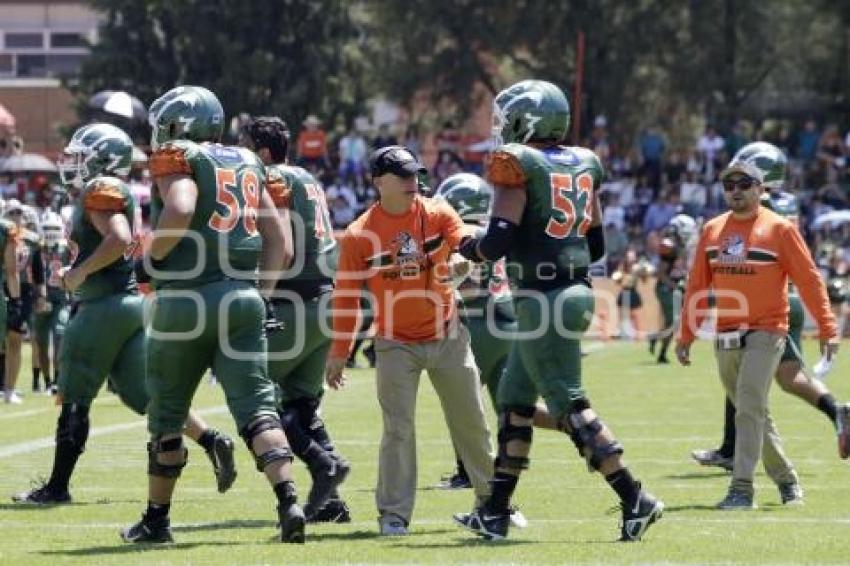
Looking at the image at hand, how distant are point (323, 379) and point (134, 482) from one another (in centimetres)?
193

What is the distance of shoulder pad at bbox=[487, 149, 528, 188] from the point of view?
9.02m

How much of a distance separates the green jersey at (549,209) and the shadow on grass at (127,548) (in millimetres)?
1814

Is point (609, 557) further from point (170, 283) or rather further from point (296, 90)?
point (296, 90)

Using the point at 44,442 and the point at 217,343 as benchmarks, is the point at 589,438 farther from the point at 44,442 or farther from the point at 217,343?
the point at 44,442

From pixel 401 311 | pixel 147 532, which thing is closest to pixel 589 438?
pixel 401 311

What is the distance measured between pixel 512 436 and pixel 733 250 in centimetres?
223

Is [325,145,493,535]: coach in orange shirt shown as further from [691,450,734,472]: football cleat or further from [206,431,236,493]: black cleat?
[691,450,734,472]: football cleat

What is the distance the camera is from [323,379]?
424 inches

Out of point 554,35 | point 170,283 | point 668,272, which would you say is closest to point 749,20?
point 554,35

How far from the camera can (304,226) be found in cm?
1066

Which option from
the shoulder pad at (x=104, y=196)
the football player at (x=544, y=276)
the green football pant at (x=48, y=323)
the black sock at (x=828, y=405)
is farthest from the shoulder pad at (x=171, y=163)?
the green football pant at (x=48, y=323)

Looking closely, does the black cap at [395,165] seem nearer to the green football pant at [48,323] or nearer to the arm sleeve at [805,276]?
the arm sleeve at [805,276]

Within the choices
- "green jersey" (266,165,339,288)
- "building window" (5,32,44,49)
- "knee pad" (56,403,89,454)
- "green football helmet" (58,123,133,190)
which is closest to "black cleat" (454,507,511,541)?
"green jersey" (266,165,339,288)

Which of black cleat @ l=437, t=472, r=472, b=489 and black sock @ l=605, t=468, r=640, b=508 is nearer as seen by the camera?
black sock @ l=605, t=468, r=640, b=508
